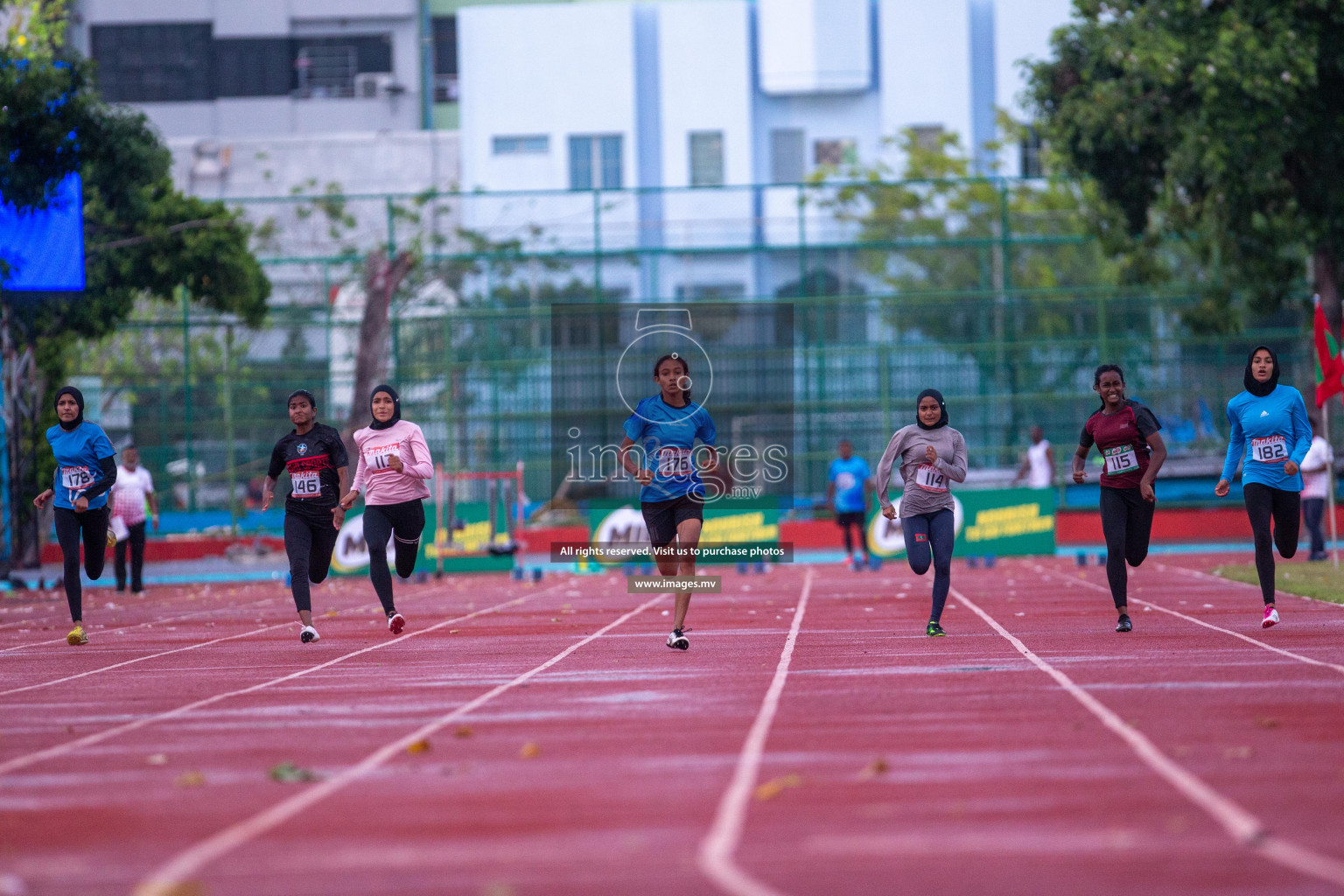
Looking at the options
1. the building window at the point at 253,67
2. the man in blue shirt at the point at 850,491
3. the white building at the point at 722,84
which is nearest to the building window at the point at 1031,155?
the white building at the point at 722,84

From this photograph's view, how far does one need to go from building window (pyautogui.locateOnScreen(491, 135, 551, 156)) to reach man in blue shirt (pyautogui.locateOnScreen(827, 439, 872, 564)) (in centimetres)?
2818

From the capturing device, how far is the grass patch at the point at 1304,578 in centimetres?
1534

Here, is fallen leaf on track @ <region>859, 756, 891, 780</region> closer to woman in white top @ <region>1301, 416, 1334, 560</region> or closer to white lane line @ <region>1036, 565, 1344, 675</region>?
white lane line @ <region>1036, 565, 1344, 675</region>

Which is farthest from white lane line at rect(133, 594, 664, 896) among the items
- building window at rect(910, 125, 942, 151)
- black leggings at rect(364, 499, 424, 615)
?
building window at rect(910, 125, 942, 151)

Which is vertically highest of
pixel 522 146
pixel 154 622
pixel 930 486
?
pixel 522 146

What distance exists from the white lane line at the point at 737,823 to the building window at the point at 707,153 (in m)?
42.3

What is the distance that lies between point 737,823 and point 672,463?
19.1 ft

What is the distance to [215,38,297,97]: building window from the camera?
54781mm

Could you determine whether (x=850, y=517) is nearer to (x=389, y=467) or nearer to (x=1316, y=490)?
(x=1316, y=490)

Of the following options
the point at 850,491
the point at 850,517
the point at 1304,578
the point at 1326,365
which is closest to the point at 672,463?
the point at 1304,578

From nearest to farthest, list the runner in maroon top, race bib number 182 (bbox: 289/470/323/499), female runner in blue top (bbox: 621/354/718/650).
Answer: female runner in blue top (bbox: 621/354/718/650)
the runner in maroon top
race bib number 182 (bbox: 289/470/323/499)

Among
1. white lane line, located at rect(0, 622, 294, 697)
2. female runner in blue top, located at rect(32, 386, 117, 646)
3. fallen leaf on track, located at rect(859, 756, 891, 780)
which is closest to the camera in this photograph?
fallen leaf on track, located at rect(859, 756, 891, 780)

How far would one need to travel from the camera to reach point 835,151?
50.5 m

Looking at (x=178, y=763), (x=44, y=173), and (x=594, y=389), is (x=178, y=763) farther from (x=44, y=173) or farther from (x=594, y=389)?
(x=594, y=389)
